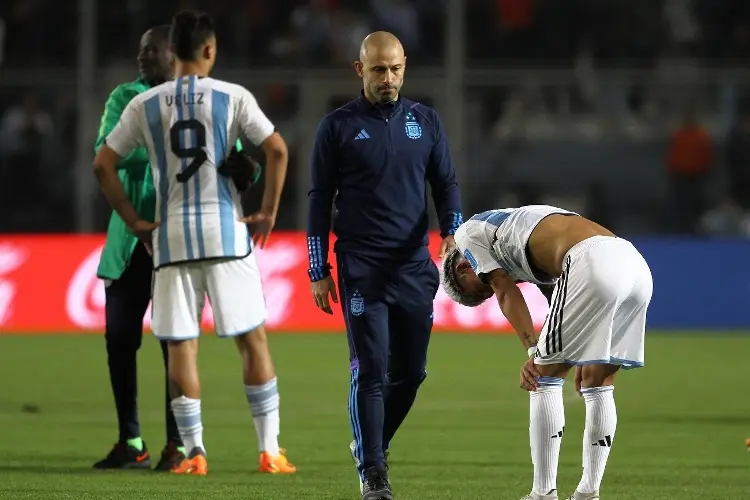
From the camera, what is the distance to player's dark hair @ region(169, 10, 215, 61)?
7570 millimetres

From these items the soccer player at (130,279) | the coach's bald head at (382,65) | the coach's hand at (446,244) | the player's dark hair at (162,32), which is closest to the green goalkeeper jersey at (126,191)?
the soccer player at (130,279)

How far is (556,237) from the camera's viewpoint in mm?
6316

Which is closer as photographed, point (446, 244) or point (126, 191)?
point (446, 244)

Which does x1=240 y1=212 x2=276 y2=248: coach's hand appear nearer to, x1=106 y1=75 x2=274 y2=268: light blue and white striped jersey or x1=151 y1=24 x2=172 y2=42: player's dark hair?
x1=106 y1=75 x2=274 y2=268: light blue and white striped jersey

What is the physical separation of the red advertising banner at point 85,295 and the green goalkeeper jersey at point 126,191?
9.60 meters

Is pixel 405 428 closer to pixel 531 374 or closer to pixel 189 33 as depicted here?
pixel 189 33

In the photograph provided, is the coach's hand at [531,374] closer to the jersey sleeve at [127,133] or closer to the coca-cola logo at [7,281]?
the jersey sleeve at [127,133]

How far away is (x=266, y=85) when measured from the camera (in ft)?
66.5

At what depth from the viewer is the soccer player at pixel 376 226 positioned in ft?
22.5

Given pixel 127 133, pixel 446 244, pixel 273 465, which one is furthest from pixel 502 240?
pixel 127 133

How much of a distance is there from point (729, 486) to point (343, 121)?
2.50 meters

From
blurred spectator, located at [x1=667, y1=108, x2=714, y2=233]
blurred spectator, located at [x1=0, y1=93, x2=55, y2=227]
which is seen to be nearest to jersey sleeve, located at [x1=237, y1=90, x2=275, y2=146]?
blurred spectator, located at [x1=0, y1=93, x2=55, y2=227]

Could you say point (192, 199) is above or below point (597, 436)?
above

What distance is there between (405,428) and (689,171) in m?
11.2
